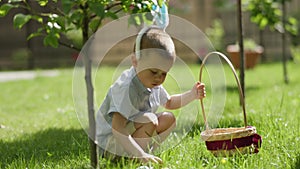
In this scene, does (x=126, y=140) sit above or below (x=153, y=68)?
below

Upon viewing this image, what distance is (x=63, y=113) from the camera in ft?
15.1

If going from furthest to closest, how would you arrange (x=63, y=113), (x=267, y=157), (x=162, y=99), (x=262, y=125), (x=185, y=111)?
(x=63, y=113) → (x=185, y=111) → (x=262, y=125) → (x=162, y=99) → (x=267, y=157)

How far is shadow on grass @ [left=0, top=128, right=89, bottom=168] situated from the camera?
2660 mm

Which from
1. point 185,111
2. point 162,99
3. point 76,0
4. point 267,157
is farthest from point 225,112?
point 76,0

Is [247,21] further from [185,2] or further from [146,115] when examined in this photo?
[146,115]

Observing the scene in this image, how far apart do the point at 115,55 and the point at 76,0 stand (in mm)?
11085

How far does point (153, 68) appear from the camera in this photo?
243 centimetres

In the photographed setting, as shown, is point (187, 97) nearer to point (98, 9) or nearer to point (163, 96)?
point (163, 96)

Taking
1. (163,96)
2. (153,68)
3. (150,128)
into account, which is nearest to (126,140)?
(150,128)

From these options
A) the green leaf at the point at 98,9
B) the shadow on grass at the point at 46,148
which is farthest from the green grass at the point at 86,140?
the green leaf at the point at 98,9

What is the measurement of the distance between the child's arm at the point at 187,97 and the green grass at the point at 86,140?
22cm

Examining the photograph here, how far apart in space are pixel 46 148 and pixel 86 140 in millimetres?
244

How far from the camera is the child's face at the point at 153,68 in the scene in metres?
2.40

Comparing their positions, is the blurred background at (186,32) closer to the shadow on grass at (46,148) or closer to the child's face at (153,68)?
the shadow on grass at (46,148)
